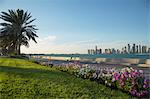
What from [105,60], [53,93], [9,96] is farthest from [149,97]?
[105,60]

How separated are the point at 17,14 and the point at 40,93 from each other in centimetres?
2993

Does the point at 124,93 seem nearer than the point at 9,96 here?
No

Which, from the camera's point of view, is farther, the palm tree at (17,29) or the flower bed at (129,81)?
the palm tree at (17,29)

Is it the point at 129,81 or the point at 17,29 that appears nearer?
the point at 129,81

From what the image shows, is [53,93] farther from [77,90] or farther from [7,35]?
[7,35]

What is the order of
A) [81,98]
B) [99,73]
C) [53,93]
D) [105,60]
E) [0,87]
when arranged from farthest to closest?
[105,60], [99,73], [0,87], [53,93], [81,98]

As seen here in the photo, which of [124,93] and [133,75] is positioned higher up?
[133,75]

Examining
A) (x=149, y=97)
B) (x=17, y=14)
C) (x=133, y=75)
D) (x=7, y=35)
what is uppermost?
(x=17, y=14)

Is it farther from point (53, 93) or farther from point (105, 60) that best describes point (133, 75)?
point (105, 60)

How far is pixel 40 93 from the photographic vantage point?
693 cm

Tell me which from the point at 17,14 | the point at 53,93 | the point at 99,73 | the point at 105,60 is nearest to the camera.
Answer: the point at 53,93

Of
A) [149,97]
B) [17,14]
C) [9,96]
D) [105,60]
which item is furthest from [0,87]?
[17,14]

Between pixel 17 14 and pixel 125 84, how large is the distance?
2976 cm

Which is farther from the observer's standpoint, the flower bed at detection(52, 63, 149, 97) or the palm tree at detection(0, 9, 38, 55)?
the palm tree at detection(0, 9, 38, 55)
